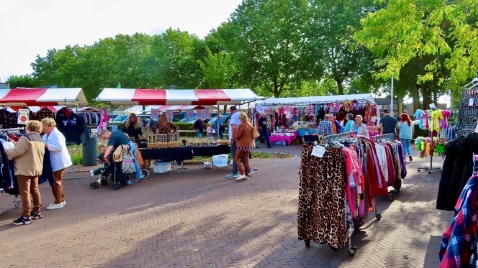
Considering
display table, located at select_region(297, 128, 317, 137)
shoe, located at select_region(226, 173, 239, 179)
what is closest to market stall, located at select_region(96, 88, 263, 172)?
shoe, located at select_region(226, 173, 239, 179)

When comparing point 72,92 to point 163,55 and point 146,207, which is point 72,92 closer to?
point 146,207

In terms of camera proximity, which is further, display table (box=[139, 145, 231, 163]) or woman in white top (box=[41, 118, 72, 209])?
display table (box=[139, 145, 231, 163])

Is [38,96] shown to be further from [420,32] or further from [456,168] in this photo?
[456,168]

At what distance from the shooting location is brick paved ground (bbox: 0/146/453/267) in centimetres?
458

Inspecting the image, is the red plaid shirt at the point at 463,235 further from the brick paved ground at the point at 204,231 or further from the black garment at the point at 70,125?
the black garment at the point at 70,125

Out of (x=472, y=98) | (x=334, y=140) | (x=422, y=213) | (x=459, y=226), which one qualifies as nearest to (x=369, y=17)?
(x=472, y=98)

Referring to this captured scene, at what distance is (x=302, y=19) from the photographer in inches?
1118

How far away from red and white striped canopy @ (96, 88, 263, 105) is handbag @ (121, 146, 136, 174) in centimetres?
241

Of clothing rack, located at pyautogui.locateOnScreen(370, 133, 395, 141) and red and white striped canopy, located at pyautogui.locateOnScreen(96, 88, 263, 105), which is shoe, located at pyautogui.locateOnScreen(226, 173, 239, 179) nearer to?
red and white striped canopy, located at pyautogui.locateOnScreen(96, 88, 263, 105)

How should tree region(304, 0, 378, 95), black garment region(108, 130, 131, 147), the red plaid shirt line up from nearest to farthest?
1. the red plaid shirt
2. black garment region(108, 130, 131, 147)
3. tree region(304, 0, 378, 95)

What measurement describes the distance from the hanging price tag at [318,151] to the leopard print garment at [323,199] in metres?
0.07

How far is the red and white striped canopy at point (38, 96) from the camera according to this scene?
36.7 feet

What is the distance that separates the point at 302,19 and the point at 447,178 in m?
25.9

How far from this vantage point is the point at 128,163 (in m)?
9.14
